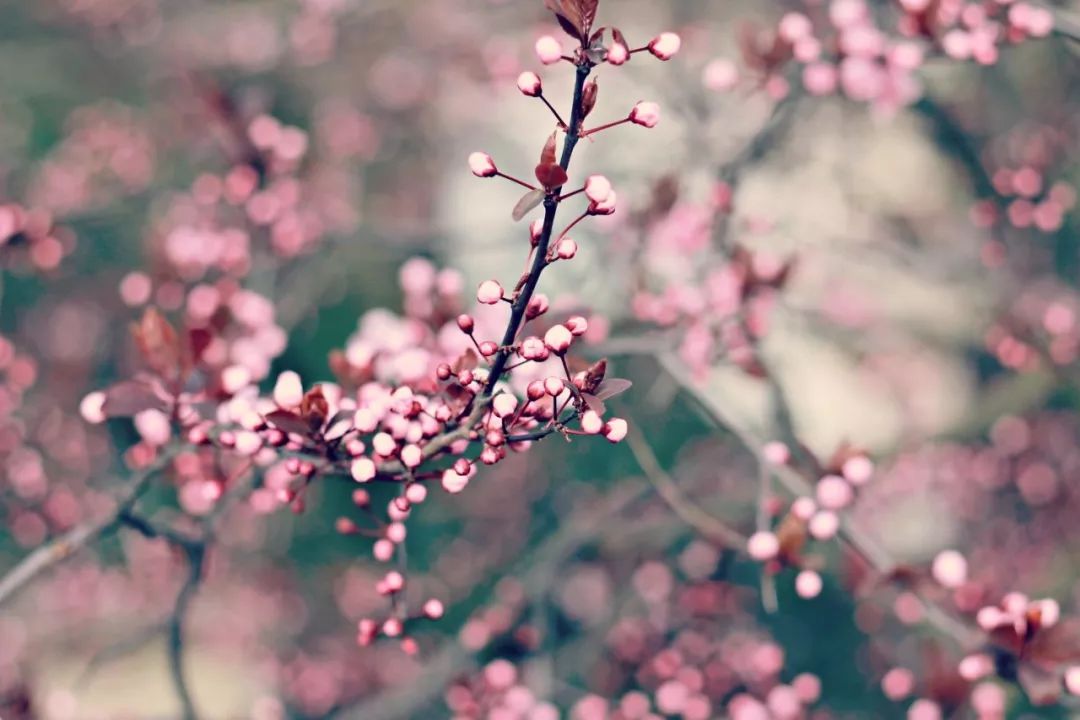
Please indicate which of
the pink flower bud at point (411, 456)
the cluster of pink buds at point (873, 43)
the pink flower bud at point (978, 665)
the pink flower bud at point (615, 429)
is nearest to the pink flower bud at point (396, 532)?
the pink flower bud at point (411, 456)

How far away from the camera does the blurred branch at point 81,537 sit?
5.15 ft

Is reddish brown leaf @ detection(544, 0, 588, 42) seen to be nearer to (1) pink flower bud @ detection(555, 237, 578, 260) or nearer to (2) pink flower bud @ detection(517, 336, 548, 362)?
(1) pink flower bud @ detection(555, 237, 578, 260)

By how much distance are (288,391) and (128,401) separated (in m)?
0.37

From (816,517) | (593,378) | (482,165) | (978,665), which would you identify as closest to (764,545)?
(816,517)

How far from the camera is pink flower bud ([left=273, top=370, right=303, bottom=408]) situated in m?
1.32

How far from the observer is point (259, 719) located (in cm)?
302

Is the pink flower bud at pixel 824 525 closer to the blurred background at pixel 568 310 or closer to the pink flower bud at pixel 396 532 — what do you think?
the blurred background at pixel 568 310

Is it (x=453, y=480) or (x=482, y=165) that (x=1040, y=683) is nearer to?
(x=453, y=480)

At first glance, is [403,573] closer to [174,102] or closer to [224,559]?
[224,559]

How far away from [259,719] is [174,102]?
10.2 ft

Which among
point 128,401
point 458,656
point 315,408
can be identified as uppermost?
point 315,408

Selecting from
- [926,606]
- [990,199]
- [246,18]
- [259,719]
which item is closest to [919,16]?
[926,606]

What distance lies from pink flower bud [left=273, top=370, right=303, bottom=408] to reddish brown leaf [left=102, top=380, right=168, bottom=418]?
1.10ft

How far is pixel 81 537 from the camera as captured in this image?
1.64m
